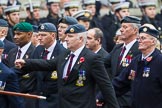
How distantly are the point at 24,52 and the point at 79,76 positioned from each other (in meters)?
2.51

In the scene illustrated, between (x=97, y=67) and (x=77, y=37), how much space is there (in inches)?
23.7

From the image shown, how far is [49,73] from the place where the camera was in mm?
12703

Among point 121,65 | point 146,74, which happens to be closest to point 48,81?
point 121,65

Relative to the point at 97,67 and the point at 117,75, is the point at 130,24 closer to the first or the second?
the point at 117,75

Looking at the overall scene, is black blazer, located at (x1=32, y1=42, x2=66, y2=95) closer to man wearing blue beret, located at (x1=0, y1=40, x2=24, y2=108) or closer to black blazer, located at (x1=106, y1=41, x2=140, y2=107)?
black blazer, located at (x1=106, y1=41, x2=140, y2=107)

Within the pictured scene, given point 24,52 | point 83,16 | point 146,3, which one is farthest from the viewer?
point 146,3

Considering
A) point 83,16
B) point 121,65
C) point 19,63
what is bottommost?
point 121,65

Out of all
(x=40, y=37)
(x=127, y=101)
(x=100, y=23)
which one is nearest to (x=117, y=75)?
(x=127, y=101)

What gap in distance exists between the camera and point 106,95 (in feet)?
35.4

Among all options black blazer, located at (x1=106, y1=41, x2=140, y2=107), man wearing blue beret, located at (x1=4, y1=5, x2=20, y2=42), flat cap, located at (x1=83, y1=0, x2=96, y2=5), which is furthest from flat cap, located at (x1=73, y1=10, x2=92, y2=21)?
flat cap, located at (x1=83, y1=0, x2=96, y2=5)

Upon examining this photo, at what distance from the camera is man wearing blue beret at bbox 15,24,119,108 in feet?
35.4

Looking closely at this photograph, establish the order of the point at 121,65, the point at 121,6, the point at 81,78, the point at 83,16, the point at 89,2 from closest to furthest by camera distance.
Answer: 1. the point at 81,78
2. the point at 121,65
3. the point at 83,16
4. the point at 121,6
5. the point at 89,2

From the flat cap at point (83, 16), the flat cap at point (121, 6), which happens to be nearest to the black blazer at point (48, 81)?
the flat cap at point (83, 16)

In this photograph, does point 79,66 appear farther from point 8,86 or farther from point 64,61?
point 8,86
